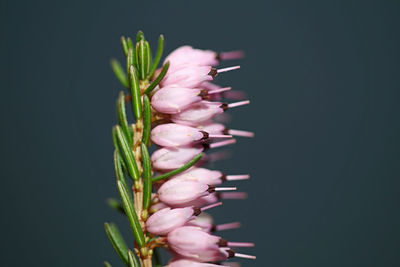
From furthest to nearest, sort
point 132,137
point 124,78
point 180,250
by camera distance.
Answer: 1. point 124,78
2. point 132,137
3. point 180,250

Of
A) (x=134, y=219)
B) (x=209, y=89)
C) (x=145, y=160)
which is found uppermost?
(x=209, y=89)

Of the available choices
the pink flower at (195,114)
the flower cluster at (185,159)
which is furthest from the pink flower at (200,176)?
the pink flower at (195,114)

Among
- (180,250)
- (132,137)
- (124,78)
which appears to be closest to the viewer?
(180,250)

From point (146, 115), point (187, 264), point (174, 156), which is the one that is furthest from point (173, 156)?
point (187, 264)

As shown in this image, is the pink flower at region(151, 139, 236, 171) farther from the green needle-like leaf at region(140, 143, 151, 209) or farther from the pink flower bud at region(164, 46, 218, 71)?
the pink flower bud at region(164, 46, 218, 71)

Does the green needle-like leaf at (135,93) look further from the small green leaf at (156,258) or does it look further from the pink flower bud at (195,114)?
the small green leaf at (156,258)

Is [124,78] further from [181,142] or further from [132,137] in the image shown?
[181,142]

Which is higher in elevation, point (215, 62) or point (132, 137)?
point (215, 62)

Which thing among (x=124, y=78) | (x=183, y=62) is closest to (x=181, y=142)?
(x=183, y=62)
